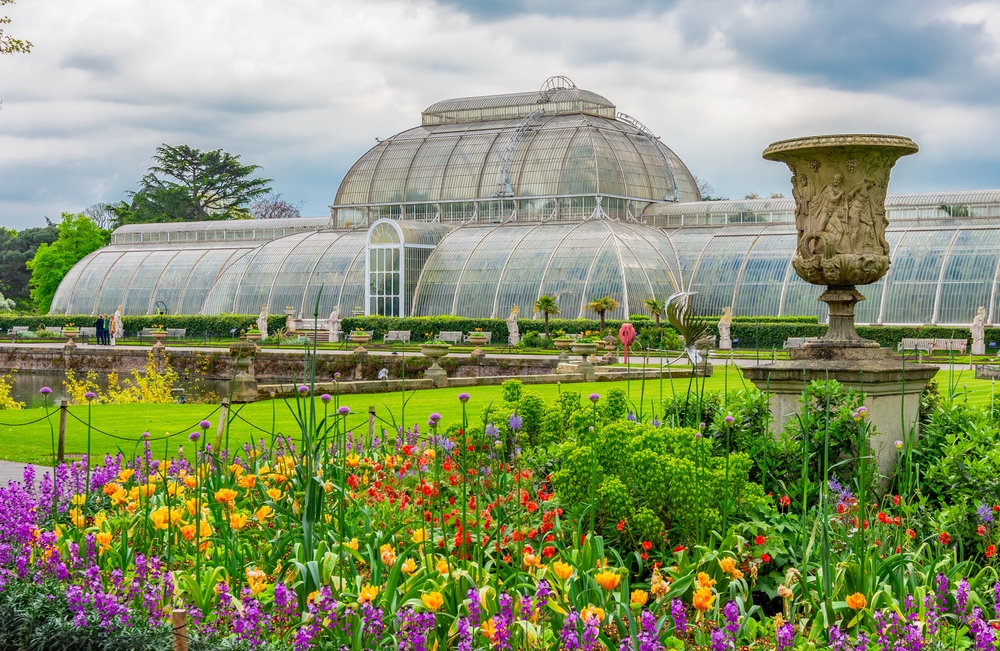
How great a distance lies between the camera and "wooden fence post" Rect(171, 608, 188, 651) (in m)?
4.78

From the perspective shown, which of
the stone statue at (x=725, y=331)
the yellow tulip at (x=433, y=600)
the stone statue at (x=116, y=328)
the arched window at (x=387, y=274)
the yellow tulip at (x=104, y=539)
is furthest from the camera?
the arched window at (x=387, y=274)

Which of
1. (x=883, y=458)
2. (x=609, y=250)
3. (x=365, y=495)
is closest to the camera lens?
(x=365, y=495)

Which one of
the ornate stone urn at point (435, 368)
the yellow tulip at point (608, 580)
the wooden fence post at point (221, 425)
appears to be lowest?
the ornate stone urn at point (435, 368)

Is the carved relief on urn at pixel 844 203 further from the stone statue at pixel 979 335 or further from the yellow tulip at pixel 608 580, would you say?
the stone statue at pixel 979 335

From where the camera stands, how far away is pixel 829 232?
9.45 meters

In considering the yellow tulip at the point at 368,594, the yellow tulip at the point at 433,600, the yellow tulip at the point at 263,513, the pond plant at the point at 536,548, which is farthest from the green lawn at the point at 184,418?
the yellow tulip at the point at 433,600

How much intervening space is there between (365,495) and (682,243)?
134 feet

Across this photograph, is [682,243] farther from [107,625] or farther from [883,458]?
[107,625]

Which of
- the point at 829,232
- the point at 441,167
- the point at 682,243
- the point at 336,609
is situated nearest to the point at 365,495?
the point at 336,609

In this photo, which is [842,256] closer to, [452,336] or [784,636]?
[784,636]

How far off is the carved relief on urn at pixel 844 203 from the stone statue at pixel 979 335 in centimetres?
2834

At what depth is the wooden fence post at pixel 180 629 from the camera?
478cm

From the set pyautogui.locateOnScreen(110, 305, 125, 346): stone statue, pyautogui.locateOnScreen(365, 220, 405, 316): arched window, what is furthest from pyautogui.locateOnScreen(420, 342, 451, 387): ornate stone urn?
pyautogui.locateOnScreen(110, 305, 125, 346): stone statue

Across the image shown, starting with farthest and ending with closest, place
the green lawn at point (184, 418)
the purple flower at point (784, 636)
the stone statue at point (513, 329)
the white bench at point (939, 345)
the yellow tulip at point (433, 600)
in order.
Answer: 1. the stone statue at point (513, 329)
2. the white bench at point (939, 345)
3. the green lawn at point (184, 418)
4. the yellow tulip at point (433, 600)
5. the purple flower at point (784, 636)
